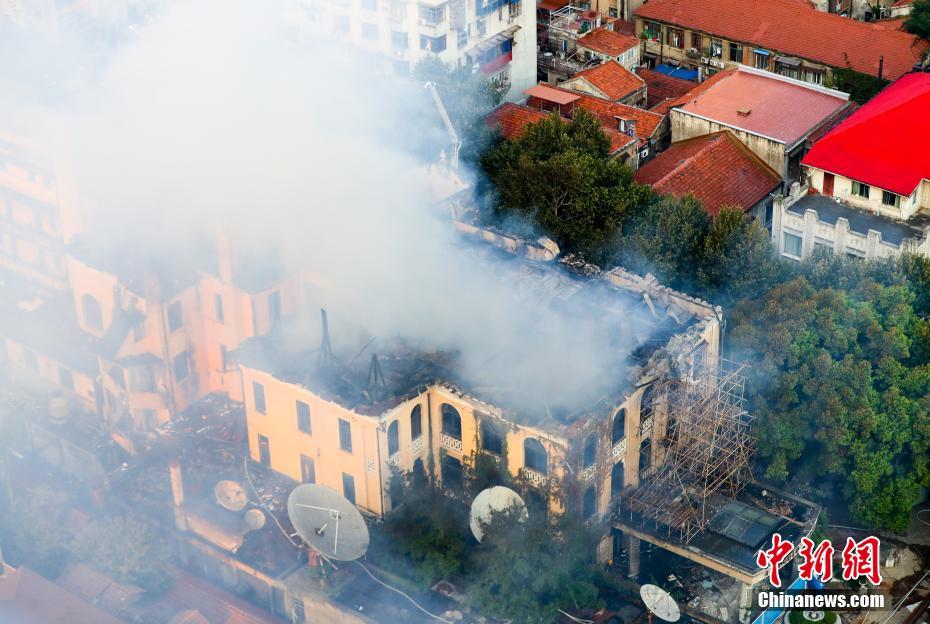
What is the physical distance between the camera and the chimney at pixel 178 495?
43.4m

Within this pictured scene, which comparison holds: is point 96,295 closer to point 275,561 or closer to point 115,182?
point 115,182

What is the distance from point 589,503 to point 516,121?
22.1 m

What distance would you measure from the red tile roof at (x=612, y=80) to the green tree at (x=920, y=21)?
11.9m

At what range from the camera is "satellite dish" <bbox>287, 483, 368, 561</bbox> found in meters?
40.7

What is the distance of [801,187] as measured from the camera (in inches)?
2085

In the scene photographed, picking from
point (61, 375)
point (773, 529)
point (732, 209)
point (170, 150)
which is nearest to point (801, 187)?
point (732, 209)

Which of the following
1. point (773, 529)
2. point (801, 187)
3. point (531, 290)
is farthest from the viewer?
point (801, 187)

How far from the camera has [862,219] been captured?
51.7 m

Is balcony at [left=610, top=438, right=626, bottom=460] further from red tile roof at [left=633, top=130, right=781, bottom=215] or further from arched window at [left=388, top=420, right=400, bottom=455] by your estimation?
red tile roof at [left=633, top=130, right=781, bottom=215]

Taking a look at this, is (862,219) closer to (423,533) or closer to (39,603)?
(423,533)

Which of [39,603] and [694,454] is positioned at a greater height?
[694,454]

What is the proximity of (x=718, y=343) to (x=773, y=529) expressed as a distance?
5.61 m

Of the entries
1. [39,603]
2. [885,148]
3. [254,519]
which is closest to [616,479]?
[254,519]

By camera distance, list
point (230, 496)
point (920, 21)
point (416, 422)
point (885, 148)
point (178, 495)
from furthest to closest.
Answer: point (920, 21) < point (885, 148) < point (230, 496) < point (178, 495) < point (416, 422)
